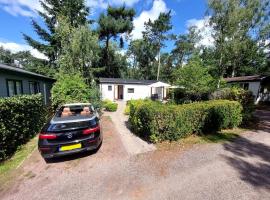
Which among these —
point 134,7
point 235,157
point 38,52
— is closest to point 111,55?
point 134,7

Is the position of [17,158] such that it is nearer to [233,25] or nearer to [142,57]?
[233,25]

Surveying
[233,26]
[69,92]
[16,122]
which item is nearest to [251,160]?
[16,122]

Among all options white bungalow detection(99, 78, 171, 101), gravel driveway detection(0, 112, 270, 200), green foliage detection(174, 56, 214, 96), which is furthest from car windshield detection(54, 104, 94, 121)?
white bungalow detection(99, 78, 171, 101)

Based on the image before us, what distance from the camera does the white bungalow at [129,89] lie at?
2228cm

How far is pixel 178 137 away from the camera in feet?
19.6

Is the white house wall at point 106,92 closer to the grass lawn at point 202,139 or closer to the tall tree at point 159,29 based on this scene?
the tall tree at point 159,29

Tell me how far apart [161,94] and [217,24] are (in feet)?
38.0

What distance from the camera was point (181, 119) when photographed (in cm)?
583

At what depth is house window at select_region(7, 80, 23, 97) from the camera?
907cm

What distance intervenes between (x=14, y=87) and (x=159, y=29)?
29.5 metres

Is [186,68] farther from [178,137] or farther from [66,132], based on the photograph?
[66,132]

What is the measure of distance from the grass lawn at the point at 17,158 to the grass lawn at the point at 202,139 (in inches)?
174

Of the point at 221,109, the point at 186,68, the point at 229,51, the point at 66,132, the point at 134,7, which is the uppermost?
the point at 134,7

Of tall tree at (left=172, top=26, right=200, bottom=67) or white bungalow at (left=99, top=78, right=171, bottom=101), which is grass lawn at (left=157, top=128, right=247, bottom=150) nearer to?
white bungalow at (left=99, top=78, right=171, bottom=101)
